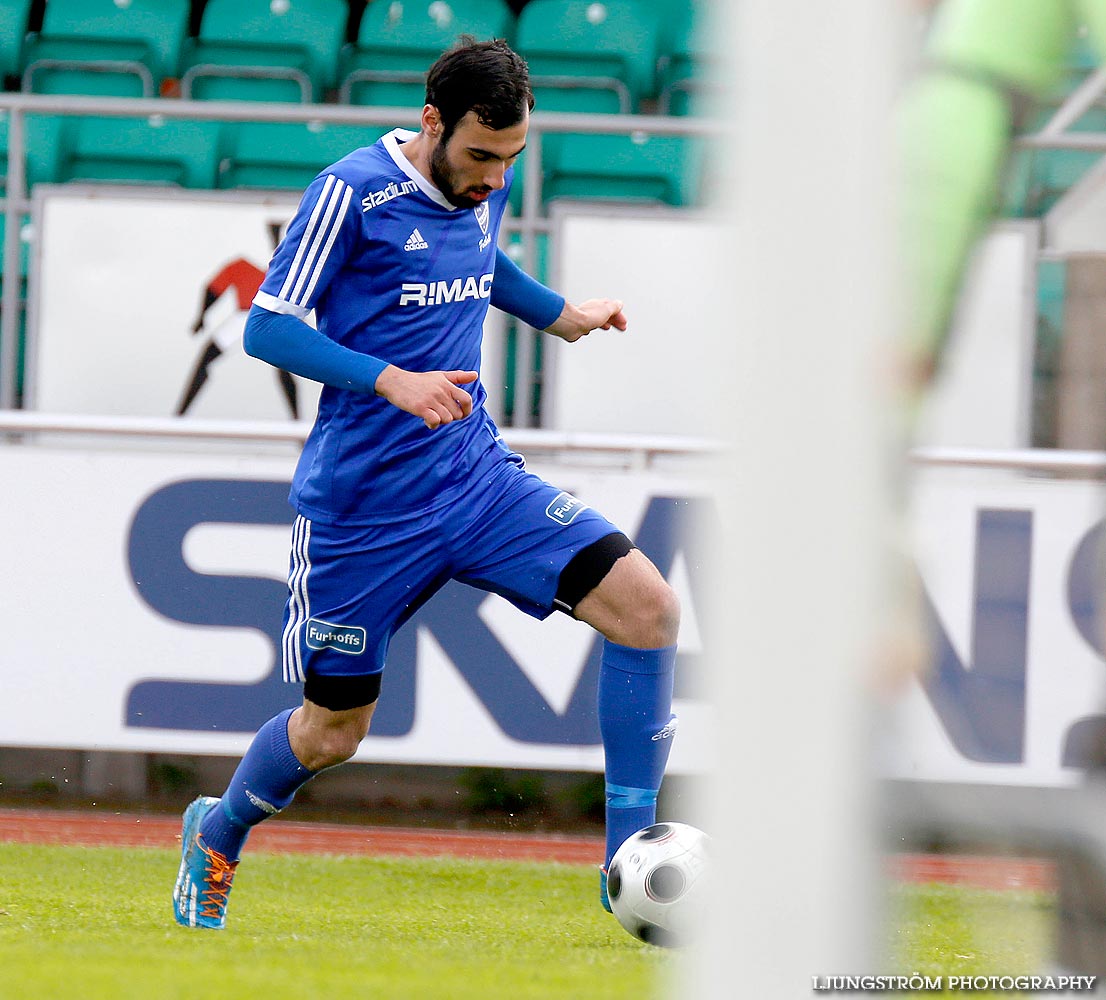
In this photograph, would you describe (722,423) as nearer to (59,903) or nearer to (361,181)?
(361,181)

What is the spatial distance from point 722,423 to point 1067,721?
2.02 feet

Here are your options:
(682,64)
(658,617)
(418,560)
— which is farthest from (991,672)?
(682,64)

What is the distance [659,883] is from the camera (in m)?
2.79

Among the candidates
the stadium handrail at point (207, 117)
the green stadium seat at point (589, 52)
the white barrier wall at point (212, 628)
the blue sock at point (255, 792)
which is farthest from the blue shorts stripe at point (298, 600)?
the green stadium seat at point (589, 52)

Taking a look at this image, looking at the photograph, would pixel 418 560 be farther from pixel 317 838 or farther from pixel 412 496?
pixel 317 838

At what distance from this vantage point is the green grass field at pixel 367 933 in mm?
1906

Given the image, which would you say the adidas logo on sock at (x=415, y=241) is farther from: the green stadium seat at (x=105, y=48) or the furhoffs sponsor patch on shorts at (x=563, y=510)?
the green stadium seat at (x=105, y=48)

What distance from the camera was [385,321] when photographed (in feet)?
10.4

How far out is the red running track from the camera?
16.1ft

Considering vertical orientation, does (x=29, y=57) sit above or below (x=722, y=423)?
above

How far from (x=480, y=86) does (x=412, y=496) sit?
Answer: 806 millimetres

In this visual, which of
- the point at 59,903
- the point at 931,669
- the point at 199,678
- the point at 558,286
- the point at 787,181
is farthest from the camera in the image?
the point at 558,286

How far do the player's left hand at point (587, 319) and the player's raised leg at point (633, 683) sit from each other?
1.85 ft

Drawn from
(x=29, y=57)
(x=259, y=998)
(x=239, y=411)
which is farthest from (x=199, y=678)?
(x=29, y=57)
